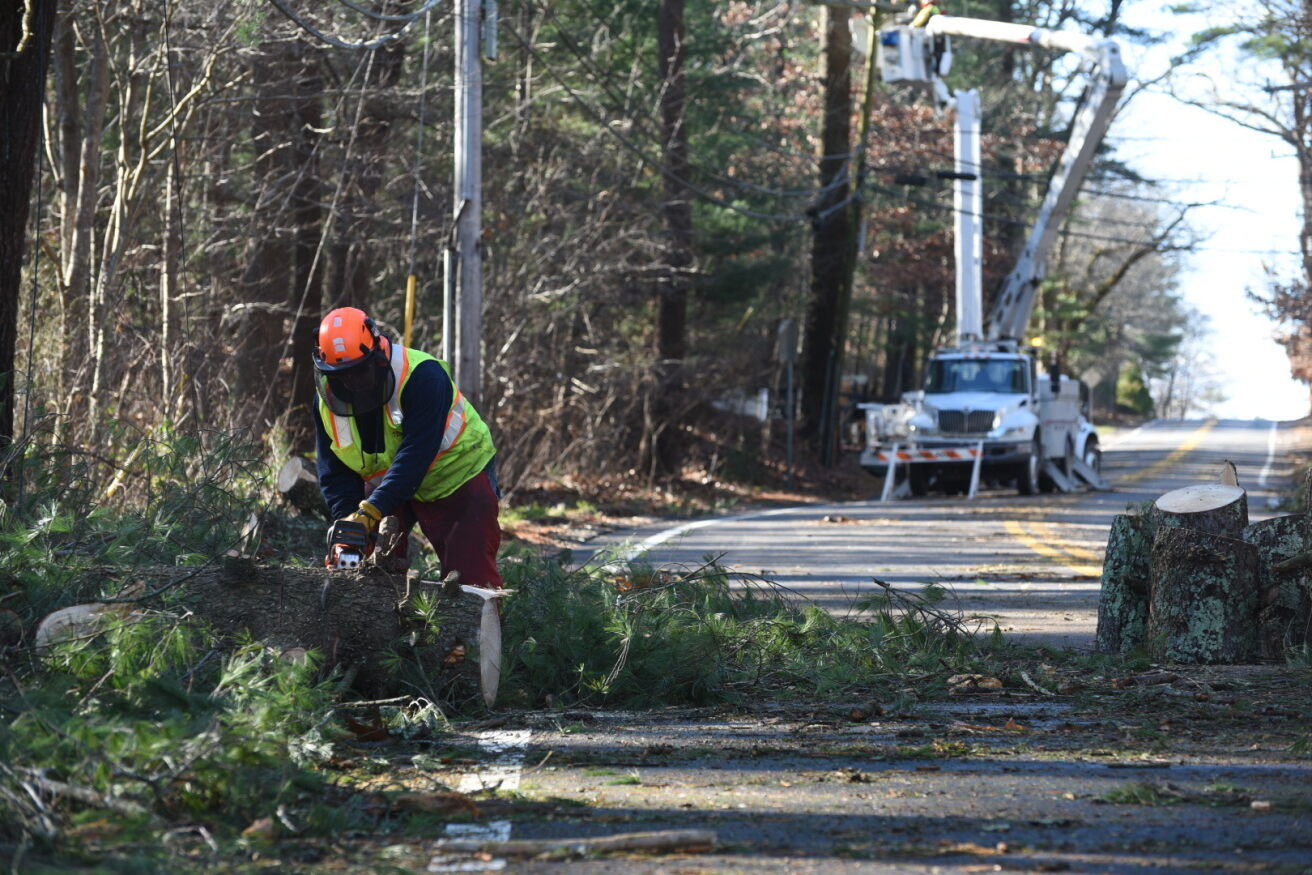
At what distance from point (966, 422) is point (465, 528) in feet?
65.1

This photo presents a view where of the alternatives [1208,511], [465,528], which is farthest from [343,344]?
[1208,511]

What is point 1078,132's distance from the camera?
27.5 meters

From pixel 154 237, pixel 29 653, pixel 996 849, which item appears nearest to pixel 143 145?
pixel 154 237

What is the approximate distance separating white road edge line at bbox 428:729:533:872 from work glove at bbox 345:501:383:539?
1278 mm

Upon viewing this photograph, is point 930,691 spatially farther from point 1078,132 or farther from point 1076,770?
point 1078,132

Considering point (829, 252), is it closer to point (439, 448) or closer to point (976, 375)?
point (976, 375)

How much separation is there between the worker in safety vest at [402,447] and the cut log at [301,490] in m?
3.64

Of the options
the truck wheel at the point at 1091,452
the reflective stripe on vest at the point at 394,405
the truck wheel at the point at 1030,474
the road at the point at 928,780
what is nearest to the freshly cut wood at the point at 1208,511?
the road at the point at 928,780

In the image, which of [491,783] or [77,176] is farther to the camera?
[77,176]

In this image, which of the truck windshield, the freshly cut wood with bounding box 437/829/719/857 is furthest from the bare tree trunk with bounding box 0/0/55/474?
the truck windshield

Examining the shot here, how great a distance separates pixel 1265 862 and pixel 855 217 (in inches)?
1124

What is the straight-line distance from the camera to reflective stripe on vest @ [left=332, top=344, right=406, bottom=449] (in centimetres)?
741

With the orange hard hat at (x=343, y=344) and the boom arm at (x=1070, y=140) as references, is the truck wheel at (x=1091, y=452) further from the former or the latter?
the orange hard hat at (x=343, y=344)

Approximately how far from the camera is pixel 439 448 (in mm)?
7523
